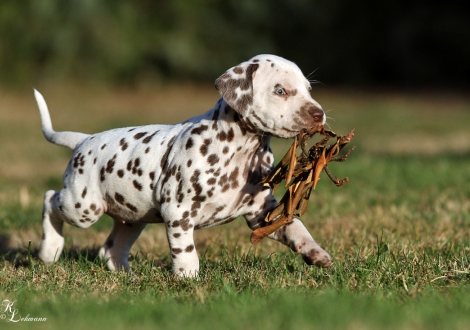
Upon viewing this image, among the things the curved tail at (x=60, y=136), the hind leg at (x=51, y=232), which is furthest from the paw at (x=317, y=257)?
the curved tail at (x=60, y=136)

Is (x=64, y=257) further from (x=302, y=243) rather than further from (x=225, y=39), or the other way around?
(x=225, y=39)

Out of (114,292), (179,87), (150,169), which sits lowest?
(179,87)

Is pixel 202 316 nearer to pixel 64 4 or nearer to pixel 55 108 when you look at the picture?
pixel 55 108

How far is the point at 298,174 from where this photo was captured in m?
5.09

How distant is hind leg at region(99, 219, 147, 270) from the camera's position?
5949 millimetres

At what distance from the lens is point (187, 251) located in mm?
5035

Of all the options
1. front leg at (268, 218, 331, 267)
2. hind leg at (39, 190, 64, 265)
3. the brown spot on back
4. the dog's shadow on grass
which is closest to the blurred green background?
the dog's shadow on grass

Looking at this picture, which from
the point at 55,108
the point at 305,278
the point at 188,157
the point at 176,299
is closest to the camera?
the point at 176,299

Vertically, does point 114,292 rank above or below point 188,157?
below

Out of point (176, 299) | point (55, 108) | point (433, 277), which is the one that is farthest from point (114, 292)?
point (55, 108)

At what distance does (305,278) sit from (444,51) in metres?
26.4

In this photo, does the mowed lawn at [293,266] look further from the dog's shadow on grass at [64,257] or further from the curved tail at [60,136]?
the curved tail at [60,136]

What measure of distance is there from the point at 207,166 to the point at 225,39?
22659 mm

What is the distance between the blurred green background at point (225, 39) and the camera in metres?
24.5
